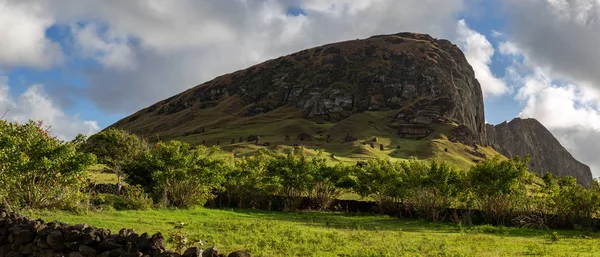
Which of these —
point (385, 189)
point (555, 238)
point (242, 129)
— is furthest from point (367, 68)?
point (555, 238)

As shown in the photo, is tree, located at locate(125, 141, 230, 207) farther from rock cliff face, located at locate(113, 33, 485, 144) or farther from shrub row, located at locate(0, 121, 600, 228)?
rock cliff face, located at locate(113, 33, 485, 144)

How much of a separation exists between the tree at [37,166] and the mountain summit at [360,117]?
204ft

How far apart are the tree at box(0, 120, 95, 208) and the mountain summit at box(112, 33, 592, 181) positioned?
6220 cm

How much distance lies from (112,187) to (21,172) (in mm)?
17751

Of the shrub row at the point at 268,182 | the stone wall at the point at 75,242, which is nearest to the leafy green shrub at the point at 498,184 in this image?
the shrub row at the point at 268,182

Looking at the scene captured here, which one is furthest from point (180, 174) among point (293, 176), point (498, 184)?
point (498, 184)

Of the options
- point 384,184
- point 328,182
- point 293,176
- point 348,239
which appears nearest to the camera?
point 348,239

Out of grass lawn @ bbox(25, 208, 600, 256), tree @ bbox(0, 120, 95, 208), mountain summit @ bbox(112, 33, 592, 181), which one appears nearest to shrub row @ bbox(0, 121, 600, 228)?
tree @ bbox(0, 120, 95, 208)

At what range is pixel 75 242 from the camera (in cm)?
1030

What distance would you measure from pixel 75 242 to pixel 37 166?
1469 cm

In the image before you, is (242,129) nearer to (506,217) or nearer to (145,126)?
(145,126)

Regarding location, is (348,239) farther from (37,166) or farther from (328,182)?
(328,182)

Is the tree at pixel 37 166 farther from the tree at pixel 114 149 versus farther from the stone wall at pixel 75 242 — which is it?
the tree at pixel 114 149

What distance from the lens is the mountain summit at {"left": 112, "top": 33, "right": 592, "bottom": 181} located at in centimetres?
11056
